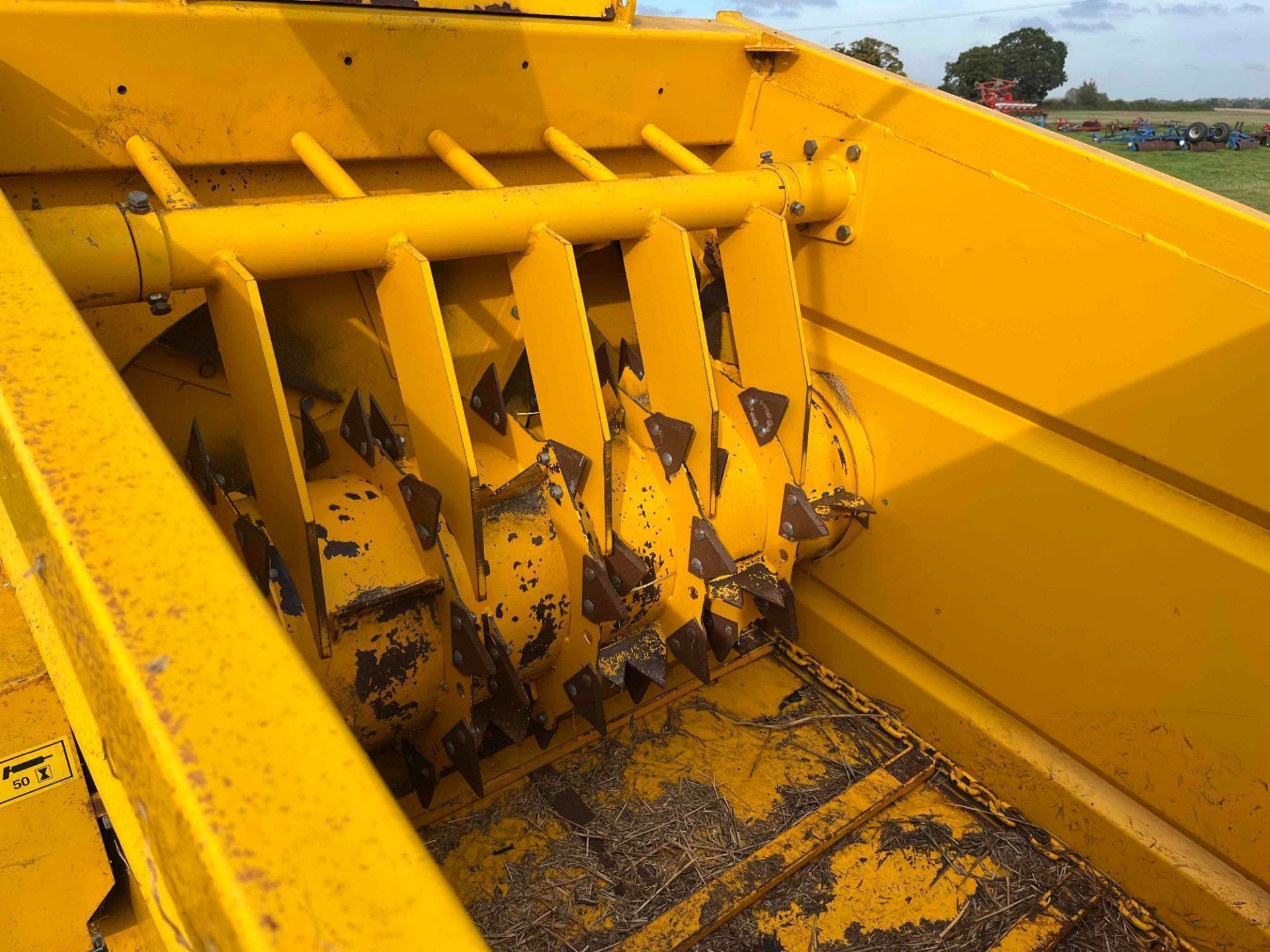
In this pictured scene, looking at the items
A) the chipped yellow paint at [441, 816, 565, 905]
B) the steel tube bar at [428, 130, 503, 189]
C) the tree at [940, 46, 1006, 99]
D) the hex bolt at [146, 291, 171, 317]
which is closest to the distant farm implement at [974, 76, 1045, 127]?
the tree at [940, 46, 1006, 99]

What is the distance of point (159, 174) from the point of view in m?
1.64

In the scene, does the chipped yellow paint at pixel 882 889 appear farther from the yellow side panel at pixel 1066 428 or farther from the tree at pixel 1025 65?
the tree at pixel 1025 65

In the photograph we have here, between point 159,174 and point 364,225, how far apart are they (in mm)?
413

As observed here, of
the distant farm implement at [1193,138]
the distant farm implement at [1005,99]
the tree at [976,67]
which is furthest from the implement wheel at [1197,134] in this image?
the tree at [976,67]

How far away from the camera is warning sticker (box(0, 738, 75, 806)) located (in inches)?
39.6

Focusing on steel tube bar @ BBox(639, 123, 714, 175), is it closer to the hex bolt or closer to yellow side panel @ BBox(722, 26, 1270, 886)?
yellow side panel @ BBox(722, 26, 1270, 886)

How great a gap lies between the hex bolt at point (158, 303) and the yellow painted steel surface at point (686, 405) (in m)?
0.02

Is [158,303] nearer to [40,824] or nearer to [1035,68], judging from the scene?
[40,824]

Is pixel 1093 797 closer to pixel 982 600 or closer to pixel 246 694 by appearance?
pixel 982 600

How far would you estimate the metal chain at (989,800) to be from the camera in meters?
1.99

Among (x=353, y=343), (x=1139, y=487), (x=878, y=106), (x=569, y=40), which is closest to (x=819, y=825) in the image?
(x=1139, y=487)

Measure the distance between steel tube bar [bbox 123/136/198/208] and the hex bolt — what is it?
17cm

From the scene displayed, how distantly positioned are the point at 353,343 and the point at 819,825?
Result: 5.59 feet

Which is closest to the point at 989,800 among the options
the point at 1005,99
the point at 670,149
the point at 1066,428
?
the point at 1066,428
